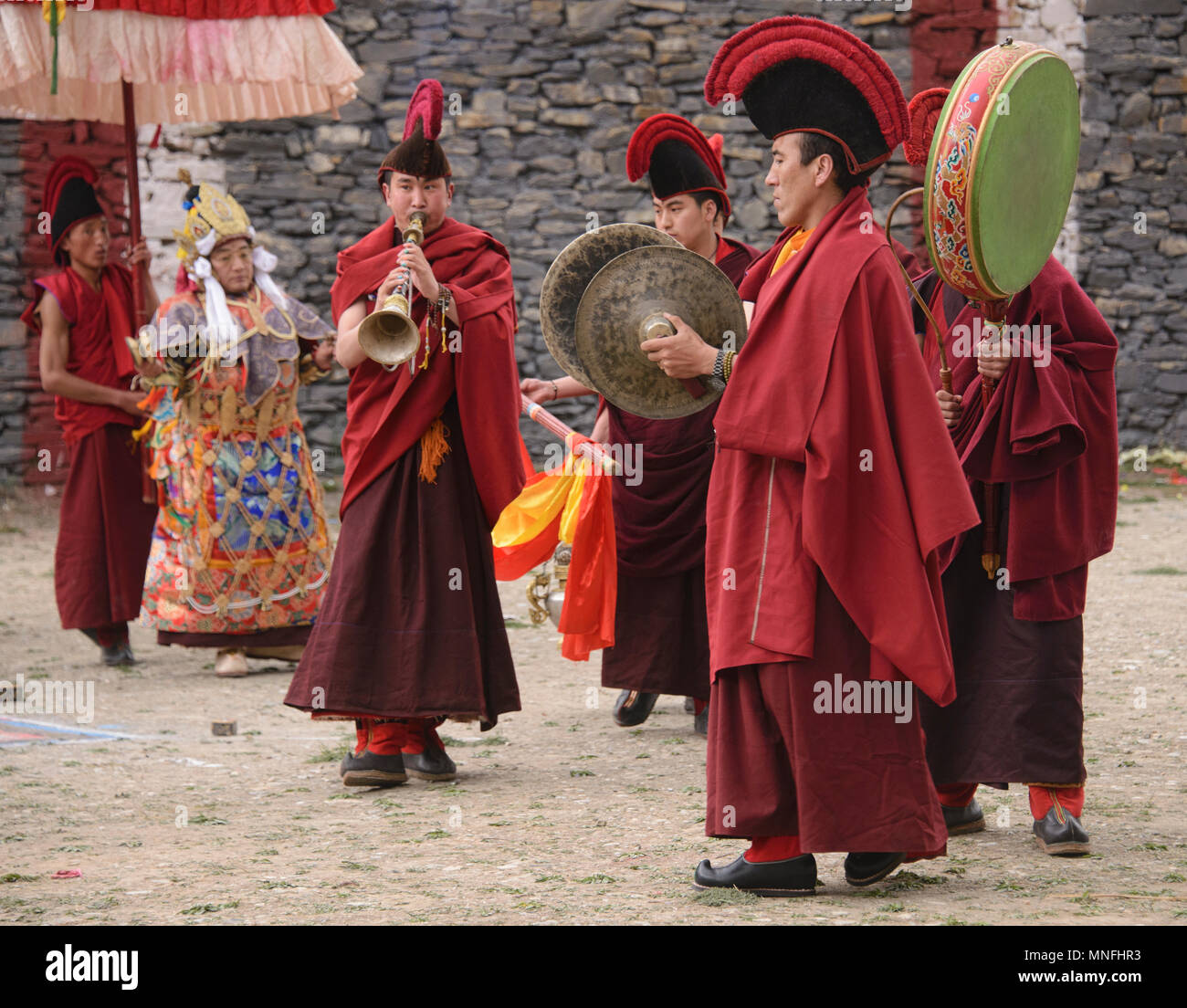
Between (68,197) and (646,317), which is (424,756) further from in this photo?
(68,197)

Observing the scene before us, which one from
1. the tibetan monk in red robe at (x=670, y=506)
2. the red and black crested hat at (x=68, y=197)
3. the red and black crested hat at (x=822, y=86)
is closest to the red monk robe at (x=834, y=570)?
the red and black crested hat at (x=822, y=86)

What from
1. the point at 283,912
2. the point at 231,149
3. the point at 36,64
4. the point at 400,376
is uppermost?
the point at 231,149

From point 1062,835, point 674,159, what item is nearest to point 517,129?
point 674,159

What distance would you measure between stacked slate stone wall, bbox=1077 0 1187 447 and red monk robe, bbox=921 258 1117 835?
32.9 feet

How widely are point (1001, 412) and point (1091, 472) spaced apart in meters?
0.31

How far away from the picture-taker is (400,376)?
192 inches

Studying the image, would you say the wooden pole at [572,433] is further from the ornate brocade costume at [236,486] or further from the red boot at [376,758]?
the ornate brocade costume at [236,486]

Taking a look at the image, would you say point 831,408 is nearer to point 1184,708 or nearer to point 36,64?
point 1184,708

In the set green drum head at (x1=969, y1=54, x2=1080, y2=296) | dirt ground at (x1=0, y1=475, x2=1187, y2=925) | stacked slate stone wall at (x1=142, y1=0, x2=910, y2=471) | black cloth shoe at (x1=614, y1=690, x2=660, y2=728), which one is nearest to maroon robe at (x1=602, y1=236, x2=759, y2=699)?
black cloth shoe at (x1=614, y1=690, x2=660, y2=728)

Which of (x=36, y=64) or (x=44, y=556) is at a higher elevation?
(x=36, y=64)

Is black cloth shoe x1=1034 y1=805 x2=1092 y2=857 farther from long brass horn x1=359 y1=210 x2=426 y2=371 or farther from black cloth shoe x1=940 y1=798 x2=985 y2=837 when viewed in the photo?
long brass horn x1=359 y1=210 x2=426 y2=371

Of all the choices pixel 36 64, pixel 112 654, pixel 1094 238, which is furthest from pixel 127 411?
pixel 1094 238

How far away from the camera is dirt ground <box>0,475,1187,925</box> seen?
348 cm

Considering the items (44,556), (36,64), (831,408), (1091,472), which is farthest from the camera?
(44,556)
